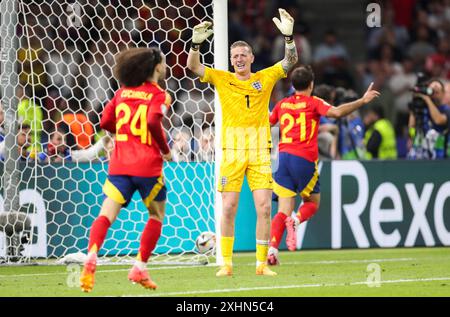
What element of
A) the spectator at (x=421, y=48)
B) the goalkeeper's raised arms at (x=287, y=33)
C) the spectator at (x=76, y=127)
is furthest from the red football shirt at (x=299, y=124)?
the spectator at (x=421, y=48)

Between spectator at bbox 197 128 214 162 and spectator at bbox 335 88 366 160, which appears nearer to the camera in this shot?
spectator at bbox 197 128 214 162

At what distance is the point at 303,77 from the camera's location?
37.3 feet

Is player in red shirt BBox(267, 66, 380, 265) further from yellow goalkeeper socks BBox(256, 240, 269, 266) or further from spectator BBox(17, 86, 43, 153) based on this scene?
spectator BBox(17, 86, 43, 153)

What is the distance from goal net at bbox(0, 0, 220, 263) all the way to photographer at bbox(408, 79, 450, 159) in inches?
123

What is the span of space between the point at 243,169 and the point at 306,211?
1.79 meters

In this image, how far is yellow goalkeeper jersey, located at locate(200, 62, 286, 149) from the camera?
10.0m

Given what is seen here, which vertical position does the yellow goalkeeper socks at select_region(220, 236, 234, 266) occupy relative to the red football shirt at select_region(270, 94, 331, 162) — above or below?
below

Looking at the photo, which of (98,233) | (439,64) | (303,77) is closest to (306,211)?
(303,77)

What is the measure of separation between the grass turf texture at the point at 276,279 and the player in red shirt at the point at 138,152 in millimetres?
499

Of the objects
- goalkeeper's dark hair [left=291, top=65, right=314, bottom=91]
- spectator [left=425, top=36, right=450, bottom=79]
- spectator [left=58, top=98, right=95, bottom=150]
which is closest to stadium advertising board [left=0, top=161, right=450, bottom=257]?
spectator [left=58, top=98, right=95, bottom=150]

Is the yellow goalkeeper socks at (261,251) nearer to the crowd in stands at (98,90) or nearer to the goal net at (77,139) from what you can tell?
the goal net at (77,139)

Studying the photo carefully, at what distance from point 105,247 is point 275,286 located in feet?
14.2

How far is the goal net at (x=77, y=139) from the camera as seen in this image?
39.6 ft
